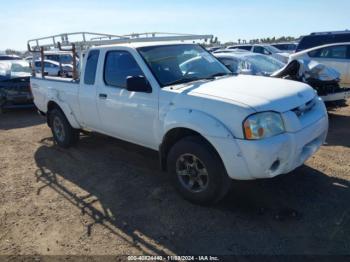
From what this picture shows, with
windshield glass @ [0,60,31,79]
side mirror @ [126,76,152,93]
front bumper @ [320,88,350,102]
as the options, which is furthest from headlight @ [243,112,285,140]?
windshield glass @ [0,60,31,79]

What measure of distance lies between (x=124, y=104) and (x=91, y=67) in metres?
1.09

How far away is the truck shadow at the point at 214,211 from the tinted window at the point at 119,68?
135cm

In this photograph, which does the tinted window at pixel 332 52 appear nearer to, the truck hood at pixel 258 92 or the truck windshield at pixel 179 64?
the truck windshield at pixel 179 64

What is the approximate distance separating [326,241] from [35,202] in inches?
132

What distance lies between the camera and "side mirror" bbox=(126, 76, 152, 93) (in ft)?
13.1

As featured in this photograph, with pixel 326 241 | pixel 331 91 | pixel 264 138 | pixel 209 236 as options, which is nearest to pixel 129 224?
pixel 209 236

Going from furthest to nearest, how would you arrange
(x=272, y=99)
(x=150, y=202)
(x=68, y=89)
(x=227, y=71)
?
(x=68, y=89) < (x=227, y=71) < (x=150, y=202) < (x=272, y=99)

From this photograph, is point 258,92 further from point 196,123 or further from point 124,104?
point 124,104

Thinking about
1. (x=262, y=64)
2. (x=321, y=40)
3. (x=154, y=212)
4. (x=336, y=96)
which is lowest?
(x=154, y=212)

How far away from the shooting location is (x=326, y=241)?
3.09 m

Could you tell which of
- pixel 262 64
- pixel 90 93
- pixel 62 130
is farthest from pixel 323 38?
pixel 62 130

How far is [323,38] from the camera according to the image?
10148mm

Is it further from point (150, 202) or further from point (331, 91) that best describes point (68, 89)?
point (331, 91)

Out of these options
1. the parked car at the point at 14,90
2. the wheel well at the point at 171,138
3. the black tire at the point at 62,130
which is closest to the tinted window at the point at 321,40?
the black tire at the point at 62,130
